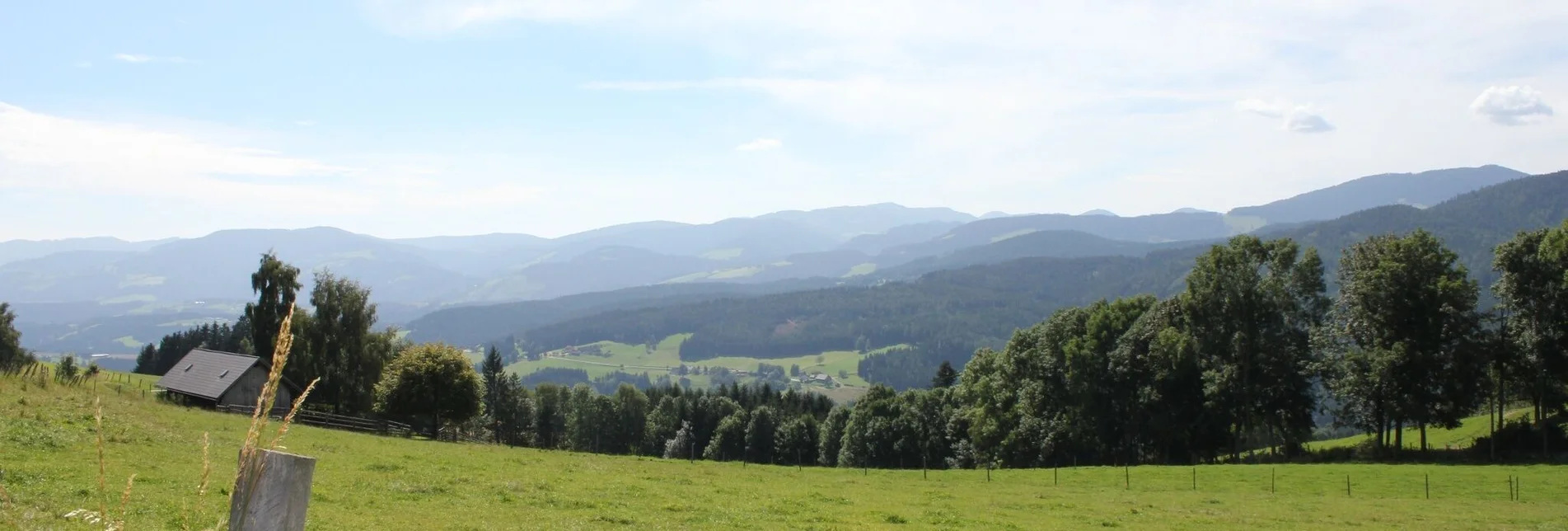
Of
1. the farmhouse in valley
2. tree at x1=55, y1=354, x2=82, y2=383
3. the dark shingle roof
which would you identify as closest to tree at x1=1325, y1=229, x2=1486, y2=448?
the farmhouse in valley

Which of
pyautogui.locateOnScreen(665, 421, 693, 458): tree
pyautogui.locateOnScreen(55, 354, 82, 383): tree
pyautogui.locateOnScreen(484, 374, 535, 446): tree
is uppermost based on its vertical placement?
pyautogui.locateOnScreen(55, 354, 82, 383): tree

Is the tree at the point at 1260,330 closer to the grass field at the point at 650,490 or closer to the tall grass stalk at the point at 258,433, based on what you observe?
the grass field at the point at 650,490

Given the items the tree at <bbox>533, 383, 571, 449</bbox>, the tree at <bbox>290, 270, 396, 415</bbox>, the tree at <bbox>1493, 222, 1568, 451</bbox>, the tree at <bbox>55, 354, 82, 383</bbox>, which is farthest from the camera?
the tree at <bbox>533, 383, 571, 449</bbox>

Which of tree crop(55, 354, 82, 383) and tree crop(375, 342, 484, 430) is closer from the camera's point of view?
tree crop(55, 354, 82, 383)

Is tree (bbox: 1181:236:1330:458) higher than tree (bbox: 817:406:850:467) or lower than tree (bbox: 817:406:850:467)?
higher

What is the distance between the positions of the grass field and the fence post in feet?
34.3

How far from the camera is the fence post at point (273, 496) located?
402 centimetres

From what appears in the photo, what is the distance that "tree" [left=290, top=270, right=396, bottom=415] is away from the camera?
209 ft

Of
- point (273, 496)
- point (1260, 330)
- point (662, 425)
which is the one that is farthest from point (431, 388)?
point (662, 425)

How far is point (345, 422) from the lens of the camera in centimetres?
5147

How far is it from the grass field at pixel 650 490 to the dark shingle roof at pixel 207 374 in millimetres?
9936

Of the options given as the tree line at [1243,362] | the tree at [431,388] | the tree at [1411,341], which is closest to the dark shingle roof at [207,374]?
the tree line at [1243,362]

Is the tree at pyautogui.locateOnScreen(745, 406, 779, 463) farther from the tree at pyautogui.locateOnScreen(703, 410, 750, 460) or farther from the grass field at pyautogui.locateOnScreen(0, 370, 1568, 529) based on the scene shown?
the grass field at pyautogui.locateOnScreen(0, 370, 1568, 529)

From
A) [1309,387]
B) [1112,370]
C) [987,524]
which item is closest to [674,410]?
[1112,370]
